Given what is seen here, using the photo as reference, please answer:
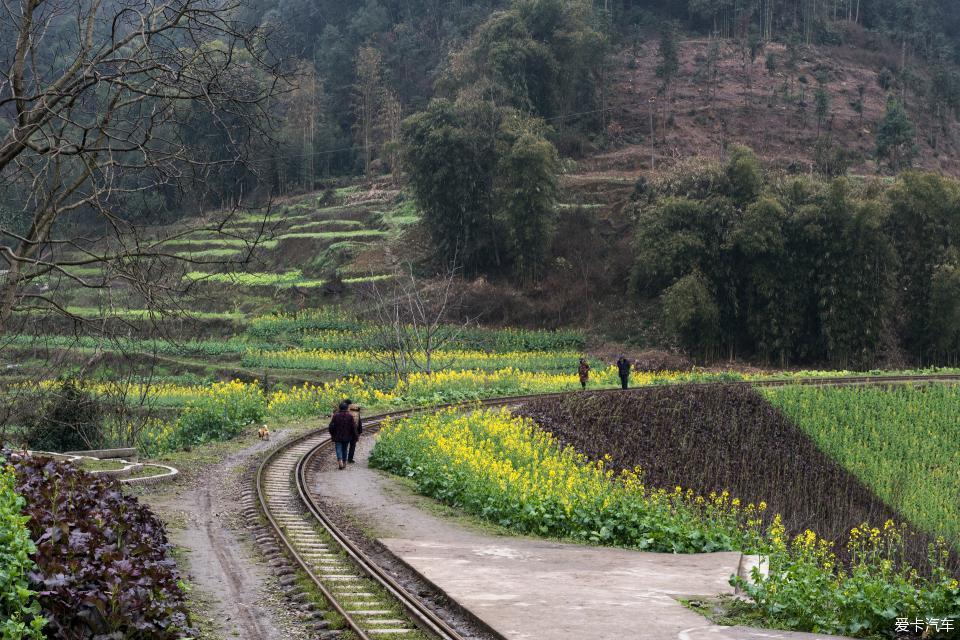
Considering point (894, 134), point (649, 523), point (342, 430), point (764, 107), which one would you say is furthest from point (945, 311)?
point (764, 107)

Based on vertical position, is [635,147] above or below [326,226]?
above

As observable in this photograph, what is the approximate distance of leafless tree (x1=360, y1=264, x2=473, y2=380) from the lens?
40.8 meters

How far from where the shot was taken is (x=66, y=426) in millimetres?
23750

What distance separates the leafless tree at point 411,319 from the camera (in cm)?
4081

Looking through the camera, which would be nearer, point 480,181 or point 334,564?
point 334,564

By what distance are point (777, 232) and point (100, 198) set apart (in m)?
40.4

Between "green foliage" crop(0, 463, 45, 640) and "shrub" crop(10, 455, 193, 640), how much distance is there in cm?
13

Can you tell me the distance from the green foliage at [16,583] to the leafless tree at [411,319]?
27.3 m

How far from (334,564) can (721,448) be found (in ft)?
62.0

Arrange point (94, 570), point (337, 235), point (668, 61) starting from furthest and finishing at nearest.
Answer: point (668, 61) → point (337, 235) → point (94, 570)

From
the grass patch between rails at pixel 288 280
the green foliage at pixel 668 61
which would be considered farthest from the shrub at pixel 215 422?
the green foliage at pixel 668 61

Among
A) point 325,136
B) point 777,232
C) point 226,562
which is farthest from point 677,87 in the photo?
point 226,562

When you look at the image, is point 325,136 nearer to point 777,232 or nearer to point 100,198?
point 777,232

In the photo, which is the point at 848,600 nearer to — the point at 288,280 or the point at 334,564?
the point at 334,564
